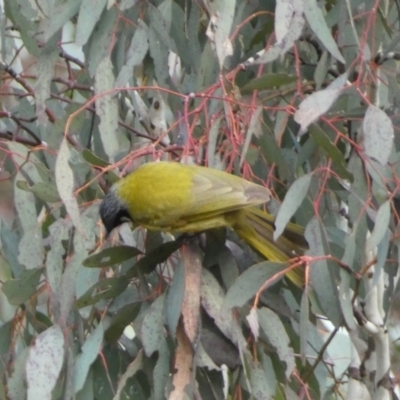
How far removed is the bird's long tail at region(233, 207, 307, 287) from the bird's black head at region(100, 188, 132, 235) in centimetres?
26

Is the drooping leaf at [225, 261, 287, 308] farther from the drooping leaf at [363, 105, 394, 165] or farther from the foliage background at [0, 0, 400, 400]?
the drooping leaf at [363, 105, 394, 165]

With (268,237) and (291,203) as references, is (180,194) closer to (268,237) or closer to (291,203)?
(268,237)

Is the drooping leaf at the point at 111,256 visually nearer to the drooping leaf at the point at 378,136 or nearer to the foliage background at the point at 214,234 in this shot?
the foliage background at the point at 214,234

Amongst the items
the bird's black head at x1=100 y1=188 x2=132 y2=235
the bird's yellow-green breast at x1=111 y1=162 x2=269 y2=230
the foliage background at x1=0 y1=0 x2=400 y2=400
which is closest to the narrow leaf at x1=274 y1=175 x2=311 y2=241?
the foliage background at x1=0 y1=0 x2=400 y2=400

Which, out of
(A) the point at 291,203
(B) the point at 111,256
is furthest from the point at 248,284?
(B) the point at 111,256

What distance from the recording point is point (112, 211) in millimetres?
1898

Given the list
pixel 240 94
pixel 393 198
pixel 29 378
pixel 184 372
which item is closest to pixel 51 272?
pixel 29 378

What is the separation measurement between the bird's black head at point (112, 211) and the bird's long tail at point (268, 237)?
26cm

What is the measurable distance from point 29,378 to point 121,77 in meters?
0.68

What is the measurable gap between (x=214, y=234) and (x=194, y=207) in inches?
3.0

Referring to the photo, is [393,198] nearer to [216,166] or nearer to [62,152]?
[216,166]

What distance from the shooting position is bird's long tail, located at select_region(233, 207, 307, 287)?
1.88m

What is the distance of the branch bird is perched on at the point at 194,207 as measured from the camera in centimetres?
186

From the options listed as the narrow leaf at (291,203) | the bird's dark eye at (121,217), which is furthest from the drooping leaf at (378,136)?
the bird's dark eye at (121,217)
